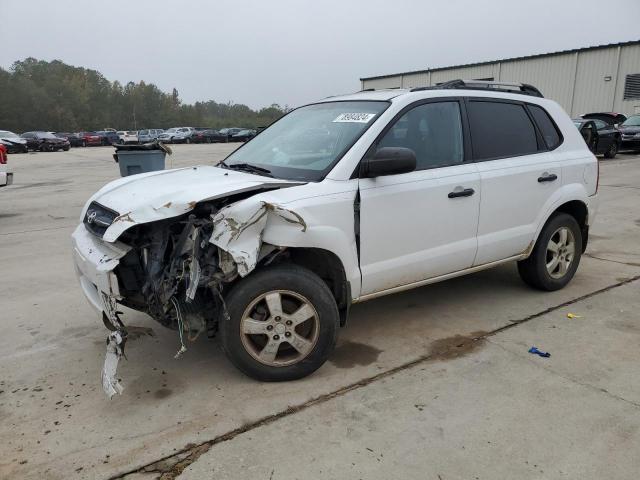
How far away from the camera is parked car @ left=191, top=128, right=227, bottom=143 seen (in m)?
52.2

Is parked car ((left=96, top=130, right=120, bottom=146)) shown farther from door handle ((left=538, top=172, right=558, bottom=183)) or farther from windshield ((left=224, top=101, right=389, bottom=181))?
door handle ((left=538, top=172, right=558, bottom=183))

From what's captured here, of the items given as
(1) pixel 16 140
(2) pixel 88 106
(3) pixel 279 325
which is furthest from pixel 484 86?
(2) pixel 88 106

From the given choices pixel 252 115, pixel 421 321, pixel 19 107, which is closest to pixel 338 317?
pixel 421 321

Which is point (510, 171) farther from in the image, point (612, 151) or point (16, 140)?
point (16, 140)

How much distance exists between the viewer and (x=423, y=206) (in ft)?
12.2

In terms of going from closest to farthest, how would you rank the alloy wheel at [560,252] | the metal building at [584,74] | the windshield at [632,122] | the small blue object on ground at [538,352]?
the small blue object on ground at [538,352], the alloy wheel at [560,252], the windshield at [632,122], the metal building at [584,74]

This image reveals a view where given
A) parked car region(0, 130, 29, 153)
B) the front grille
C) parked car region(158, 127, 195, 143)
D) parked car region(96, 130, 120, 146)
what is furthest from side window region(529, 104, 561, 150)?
parked car region(158, 127, 195, 143)

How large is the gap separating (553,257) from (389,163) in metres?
2.30

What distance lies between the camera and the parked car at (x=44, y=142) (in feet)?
118

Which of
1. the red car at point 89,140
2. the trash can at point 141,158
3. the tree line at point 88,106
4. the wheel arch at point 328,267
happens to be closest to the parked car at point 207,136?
the red car at point 89,140

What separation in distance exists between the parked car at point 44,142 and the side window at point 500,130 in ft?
125

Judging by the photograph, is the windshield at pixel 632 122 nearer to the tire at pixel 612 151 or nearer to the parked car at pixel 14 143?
the tire at pixel 612 151

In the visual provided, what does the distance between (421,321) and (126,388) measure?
2.26 m

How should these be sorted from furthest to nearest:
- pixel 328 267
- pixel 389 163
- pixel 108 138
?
pixel 108 138 < pixel 328 267 < pixel 389 163
